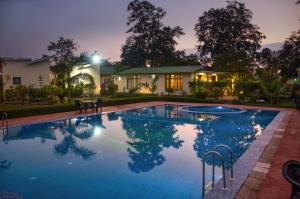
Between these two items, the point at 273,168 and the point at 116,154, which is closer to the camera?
the point at 273,168

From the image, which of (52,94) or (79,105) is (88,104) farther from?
(52,94)

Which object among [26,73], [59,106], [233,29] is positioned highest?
[233,29]

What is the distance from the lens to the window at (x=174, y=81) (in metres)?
31.5

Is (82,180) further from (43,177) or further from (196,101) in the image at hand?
(196,101)

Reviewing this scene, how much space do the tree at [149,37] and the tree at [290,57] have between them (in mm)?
21434

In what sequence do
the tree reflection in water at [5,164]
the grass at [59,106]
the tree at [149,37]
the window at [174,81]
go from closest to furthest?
the tree reflection in water at [5,164] → the grass at [59,106] → the window at [174,81] → the tree at [149,37]

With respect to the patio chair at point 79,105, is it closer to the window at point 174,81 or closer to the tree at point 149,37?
the window at point 174,81

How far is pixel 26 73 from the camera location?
2725cm

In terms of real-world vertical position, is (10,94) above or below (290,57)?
below

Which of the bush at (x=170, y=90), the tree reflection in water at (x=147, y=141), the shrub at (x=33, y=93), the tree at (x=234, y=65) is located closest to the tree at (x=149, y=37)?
the tree at (x=234, y=65)

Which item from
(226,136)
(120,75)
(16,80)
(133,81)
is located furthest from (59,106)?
(120,75)

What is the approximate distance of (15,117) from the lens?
52.4 ft

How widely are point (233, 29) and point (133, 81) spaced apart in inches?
868

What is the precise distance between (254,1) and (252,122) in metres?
34.8
